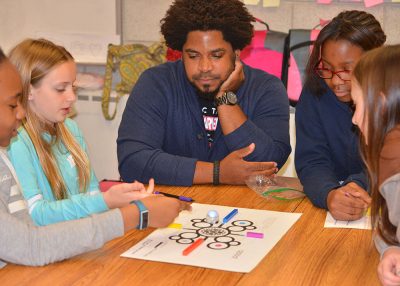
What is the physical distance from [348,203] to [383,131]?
1.26 ft

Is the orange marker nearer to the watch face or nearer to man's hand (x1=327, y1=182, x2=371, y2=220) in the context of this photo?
man's hand (x1=327, y1=182, x2=371, y2=220)

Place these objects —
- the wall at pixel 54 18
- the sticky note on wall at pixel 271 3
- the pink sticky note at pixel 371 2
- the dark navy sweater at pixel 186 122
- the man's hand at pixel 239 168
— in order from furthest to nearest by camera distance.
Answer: the wall at pixel 54 18, the sticky note on wall at pixel 271 3, the pink sticky note at pixel 371 2, the dark navy sweater at pixel 186 122, the man's hand at pixel 239 168

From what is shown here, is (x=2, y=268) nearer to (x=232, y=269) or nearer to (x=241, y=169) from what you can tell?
(x=232, y=269)

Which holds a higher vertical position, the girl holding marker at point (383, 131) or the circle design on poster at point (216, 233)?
the girl holding marker at point (383, 131)

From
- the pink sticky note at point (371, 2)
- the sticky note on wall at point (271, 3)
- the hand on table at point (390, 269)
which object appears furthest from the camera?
the sticky note on wall at point (271, 3)

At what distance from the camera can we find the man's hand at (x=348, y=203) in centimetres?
171

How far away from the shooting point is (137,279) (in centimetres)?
131

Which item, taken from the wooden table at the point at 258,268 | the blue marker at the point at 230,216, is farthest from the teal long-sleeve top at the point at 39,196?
the blue marker at the point at 230,216

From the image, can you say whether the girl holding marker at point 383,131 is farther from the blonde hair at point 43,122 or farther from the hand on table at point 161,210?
the blonde hair at point 43,122

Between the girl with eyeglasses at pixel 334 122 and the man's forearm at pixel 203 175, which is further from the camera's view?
the man's forearm at pixel 203 175

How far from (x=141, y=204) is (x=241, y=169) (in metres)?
0.58

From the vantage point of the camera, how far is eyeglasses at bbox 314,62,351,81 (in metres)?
1.89

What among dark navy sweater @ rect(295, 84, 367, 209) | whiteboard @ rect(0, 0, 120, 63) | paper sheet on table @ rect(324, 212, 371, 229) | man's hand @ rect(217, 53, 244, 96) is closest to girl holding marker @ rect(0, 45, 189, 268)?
paper sheet on table @ rect(324, 212, 371, 229)

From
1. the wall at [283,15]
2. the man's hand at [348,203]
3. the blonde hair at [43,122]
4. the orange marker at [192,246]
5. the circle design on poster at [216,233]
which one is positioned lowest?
the circle design on poster at [216,233]
